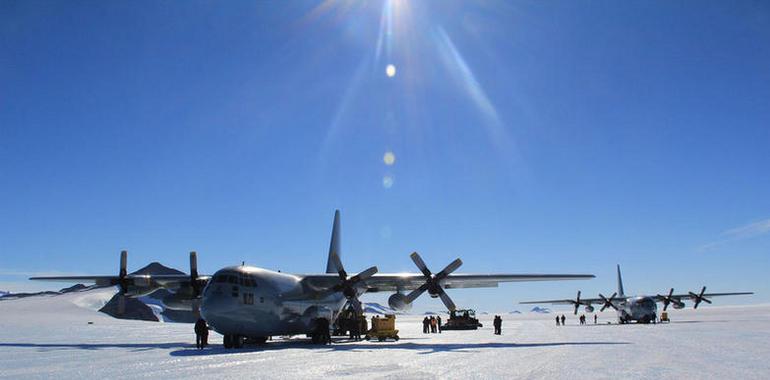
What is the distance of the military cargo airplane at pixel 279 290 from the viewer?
2209 cm

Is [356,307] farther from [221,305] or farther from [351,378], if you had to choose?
[351,378]

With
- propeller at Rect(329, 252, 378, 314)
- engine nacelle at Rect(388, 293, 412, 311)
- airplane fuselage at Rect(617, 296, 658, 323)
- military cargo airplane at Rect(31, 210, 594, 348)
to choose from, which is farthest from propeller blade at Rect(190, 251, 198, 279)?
airplane fuselage at Rect(617, 296, 658, 323)

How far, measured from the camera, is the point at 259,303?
926 inches

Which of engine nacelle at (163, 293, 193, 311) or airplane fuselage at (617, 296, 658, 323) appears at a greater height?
engine nacelle at (163, 293, 193, 311)

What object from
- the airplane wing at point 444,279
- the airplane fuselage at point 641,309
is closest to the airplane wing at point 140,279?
the airplane wing at point 444,279

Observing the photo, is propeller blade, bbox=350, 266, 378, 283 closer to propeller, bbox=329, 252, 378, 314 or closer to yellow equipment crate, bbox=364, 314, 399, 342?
propeller, bbox=329, 252, 378, 314

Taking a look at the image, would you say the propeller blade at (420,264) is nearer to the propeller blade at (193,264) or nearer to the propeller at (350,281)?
the propeller at (350,281)

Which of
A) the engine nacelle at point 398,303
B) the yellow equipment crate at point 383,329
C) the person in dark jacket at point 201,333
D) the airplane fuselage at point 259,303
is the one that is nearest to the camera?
the person in dark jacket at point 201,333

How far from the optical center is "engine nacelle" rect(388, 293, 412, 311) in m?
27.6

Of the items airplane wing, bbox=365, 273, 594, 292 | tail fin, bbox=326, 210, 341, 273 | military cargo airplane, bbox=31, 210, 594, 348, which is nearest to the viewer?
military cargo airplane, bbox=31, 210, 594, 348

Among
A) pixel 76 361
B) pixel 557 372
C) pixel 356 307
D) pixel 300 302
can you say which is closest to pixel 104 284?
pixel 300 302

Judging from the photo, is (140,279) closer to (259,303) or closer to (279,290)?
(279,290)

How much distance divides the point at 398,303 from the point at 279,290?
635cm

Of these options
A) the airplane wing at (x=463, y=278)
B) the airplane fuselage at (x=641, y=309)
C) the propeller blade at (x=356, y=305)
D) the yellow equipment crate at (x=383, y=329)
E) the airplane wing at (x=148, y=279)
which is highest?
the airplane wing at (x=148, y=279)
